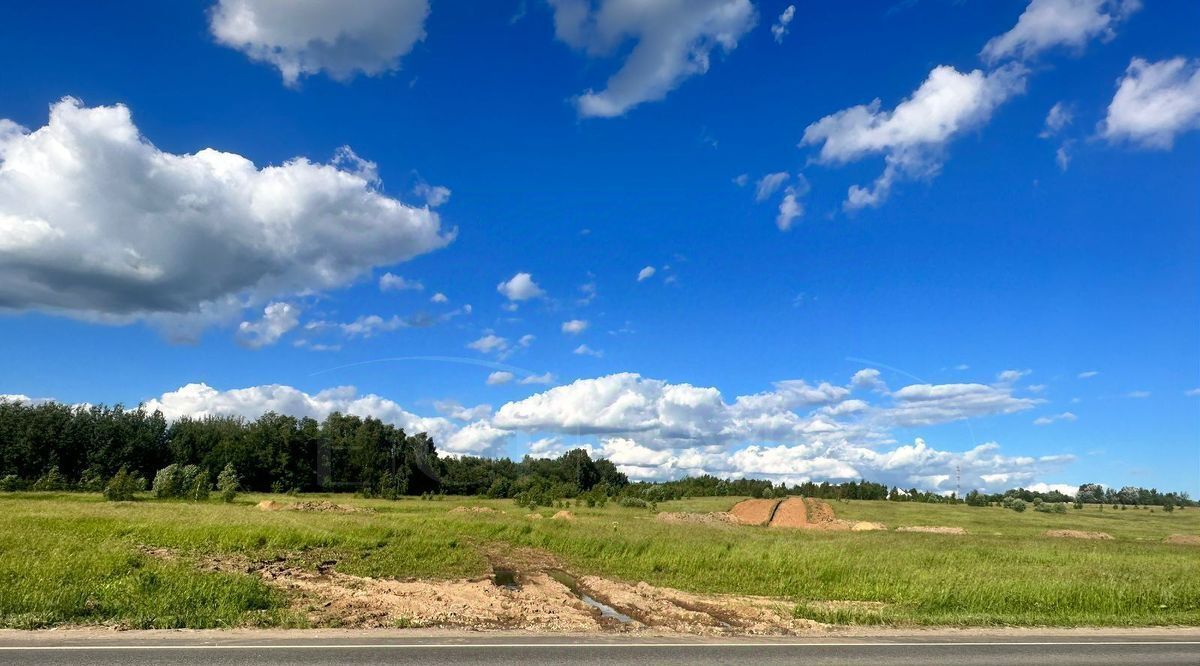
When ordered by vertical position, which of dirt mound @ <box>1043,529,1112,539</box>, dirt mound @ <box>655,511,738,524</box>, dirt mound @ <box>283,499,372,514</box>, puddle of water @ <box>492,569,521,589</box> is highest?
dirt mound @ <box>1043,529,1112,539</box>

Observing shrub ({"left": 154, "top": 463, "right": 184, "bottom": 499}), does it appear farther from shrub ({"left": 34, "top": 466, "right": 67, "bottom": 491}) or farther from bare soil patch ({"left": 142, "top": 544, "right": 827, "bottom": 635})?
bare soil patch ({"left": 142, "top": 544, "right": 827, "bottom": 635})

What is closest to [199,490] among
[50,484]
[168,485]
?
[168,485]

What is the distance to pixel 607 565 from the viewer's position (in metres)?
35.2

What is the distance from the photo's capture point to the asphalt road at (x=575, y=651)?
1343 cm

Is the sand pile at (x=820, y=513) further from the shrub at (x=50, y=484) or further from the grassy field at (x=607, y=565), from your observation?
the shrub at (x=50, y=484)

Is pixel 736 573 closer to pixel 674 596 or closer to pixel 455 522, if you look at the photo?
pixel 674 596

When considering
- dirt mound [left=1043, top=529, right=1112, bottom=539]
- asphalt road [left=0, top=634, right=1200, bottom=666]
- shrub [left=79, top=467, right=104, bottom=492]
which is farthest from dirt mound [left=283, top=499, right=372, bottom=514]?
dirt mound [left=1043, top=529, right=1112, bottom=539]

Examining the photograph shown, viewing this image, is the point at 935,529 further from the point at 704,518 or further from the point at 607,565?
the point at 607,565

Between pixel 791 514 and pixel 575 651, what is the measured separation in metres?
54.6

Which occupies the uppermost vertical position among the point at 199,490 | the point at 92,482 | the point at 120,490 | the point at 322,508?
the point at 199,490

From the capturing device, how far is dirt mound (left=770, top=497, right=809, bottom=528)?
208 ft

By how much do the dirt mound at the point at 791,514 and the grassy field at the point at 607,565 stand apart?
50.0 ft

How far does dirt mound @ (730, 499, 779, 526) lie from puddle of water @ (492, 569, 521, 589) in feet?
122

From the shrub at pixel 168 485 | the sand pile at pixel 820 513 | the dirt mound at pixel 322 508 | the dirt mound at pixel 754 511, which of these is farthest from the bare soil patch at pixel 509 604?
the shrub at pixel 168 485
